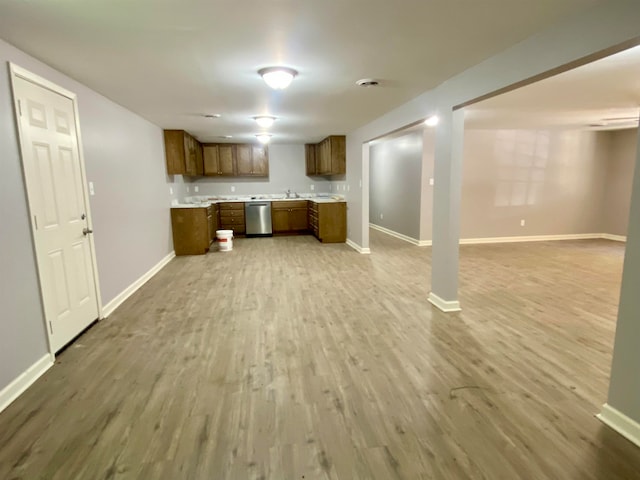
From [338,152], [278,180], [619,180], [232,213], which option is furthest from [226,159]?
[619,180]

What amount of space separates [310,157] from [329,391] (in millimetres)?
7062

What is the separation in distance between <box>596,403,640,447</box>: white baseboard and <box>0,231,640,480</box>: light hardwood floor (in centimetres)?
5

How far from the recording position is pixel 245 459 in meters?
1.71

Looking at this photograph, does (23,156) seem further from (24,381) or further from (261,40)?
(261,40)

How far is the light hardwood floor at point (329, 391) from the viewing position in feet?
5.55

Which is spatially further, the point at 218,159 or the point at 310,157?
the point at 310,157

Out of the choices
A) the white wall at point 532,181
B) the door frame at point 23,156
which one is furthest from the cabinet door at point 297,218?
the door frame at point 23,156

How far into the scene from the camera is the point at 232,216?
820 cm

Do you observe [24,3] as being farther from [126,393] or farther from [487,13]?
[487,13]

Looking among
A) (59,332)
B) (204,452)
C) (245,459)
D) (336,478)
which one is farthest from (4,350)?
(336,478)

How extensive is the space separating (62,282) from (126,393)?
119 cm

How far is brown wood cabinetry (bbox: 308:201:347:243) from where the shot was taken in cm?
720

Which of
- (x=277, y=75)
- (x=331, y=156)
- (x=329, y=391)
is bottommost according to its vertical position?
(x=329, y=391)

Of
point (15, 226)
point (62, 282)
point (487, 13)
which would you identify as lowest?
point (62, 282)
